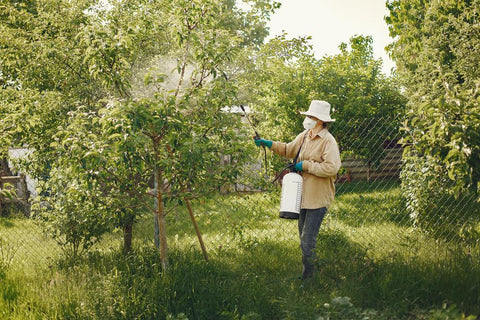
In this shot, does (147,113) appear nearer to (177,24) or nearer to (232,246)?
(177,24)

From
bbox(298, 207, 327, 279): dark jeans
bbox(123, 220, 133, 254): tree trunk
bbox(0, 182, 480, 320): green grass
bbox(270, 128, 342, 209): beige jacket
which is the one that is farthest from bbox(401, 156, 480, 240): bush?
bbox(123, 220, 133, 254): tree trunk

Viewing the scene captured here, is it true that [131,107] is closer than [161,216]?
Yes

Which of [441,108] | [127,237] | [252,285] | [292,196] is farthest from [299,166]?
[127,237]

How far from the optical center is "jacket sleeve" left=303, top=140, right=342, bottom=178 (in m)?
3.93

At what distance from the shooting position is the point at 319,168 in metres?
3.93

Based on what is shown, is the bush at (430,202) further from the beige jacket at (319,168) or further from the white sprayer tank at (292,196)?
the white sprayer tank at (292,196)

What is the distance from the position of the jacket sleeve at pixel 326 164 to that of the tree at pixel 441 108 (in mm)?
708

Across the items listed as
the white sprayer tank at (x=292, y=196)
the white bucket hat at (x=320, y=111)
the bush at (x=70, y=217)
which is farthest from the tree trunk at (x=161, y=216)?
the white bucket hat at (x=320, y=111)

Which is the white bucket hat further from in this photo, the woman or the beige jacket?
the beige jacket

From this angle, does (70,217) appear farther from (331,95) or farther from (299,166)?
(331,95)

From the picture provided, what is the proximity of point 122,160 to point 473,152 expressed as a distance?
9.70ft

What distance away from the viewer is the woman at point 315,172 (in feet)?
13.0

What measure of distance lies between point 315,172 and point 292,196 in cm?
35

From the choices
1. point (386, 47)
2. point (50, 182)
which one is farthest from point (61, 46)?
point (386, 47)
